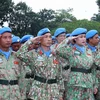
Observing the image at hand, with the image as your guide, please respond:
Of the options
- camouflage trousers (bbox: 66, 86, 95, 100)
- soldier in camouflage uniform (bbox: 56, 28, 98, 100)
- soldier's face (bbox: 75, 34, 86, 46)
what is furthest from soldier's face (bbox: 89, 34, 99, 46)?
camouflage trousers (bbox: 66, 86, 95, 100)

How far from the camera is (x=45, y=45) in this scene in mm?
6266

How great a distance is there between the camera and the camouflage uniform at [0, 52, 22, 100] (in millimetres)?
5668

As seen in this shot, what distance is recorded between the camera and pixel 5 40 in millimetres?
5801

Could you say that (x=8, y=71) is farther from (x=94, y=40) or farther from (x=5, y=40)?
(x=94, y=40)

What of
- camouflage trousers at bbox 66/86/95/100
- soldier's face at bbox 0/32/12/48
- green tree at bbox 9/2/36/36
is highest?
green tree at bbox 9/2/36/36

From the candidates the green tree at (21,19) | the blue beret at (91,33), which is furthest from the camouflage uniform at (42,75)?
the green tree at (21,19)

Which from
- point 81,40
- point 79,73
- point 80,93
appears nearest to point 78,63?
point 79,73

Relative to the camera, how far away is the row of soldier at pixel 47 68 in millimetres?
5801

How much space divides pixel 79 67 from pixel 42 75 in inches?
45.5

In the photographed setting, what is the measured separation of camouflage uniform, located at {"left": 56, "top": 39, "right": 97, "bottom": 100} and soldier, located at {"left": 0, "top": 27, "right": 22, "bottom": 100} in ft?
4.25

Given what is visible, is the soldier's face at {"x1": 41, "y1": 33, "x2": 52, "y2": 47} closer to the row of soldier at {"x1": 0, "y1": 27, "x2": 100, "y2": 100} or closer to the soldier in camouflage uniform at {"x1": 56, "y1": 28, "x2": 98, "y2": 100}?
the row of soldier at {"x1": 0, "y1": 27, "x2": 100, "y2": 100}

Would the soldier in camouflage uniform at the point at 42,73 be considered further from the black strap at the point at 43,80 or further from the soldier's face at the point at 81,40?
the soldier's face at the point at 81,40

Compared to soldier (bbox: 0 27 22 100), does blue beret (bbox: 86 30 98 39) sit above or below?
above

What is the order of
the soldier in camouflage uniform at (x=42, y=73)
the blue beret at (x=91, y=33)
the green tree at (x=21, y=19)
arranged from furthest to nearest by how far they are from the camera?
the green tree at (x=21, y=19), the blue beret at (x=91, y=33), the soldier in camouflage uniform at (x=42, y=73)
